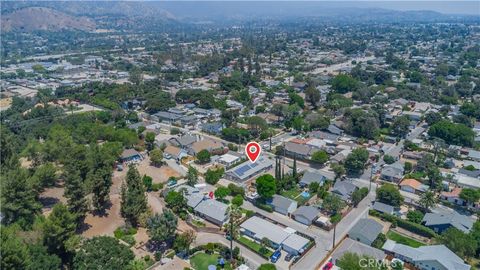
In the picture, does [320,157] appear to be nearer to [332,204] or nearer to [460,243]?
[332,204]

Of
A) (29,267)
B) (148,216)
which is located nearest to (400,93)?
(148,216)

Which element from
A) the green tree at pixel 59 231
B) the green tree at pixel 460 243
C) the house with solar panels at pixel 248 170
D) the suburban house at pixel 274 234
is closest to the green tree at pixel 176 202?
the suburban house at pixel 274 234

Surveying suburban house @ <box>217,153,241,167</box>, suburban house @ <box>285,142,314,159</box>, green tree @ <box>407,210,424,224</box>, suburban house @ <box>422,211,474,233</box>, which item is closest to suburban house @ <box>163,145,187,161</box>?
suburban house @ <box>217,153,241,167</box>

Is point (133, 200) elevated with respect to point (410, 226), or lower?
elevated

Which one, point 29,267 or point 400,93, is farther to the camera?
point 400,93

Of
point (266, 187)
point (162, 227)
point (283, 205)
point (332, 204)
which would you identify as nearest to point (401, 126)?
point (332, 204)

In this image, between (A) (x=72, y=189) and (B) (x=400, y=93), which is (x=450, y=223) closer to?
(A) (x=72, y=189)

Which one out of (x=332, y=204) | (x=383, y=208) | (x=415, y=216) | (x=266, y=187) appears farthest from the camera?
(x=266, y=187)

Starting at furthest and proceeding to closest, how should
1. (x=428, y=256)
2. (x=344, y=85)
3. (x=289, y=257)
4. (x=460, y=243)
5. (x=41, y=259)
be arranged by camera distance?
(x=344, y=85) → (x=289, y=257) → (x=460, y=243) → (x=428, y=256) → (x=41, y=259)
